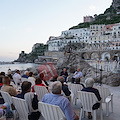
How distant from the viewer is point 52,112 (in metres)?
2.18

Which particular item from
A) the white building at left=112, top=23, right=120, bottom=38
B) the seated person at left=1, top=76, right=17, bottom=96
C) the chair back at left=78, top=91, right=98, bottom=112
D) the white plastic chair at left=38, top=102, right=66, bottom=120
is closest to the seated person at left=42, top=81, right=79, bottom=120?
the white plastic chair at left=38, top=102, right=66, bottom=120

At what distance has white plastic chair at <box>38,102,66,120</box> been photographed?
83.0 inches

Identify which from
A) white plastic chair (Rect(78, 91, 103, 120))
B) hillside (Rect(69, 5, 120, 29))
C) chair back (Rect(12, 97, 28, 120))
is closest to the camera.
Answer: chair back (Rect(12, 97, 28, 120))

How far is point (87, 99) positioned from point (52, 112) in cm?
105

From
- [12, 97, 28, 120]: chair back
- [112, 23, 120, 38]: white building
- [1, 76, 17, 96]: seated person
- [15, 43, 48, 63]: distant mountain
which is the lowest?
[12, 97, 28, 120]: chair back

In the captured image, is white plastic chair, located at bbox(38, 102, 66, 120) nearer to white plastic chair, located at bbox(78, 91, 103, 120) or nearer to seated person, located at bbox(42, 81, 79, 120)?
seated person, located at bbox(42, 81, 79, 120)

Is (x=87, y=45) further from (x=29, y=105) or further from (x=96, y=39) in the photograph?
(x=29, y=105)

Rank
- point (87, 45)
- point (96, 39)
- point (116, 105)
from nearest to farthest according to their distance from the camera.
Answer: point (116, 105) < point (96, 39) < point (87, 45)

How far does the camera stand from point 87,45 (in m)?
63.5

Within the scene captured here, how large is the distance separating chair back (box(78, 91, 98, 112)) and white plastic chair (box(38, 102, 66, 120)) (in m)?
0.91

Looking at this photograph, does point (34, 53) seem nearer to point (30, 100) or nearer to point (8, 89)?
point (8, 89)

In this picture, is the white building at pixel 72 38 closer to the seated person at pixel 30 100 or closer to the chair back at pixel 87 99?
the chair back at pixel 87 99

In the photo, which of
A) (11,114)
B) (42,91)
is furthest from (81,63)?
(11,114)

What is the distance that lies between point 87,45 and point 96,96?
62.1 meters
